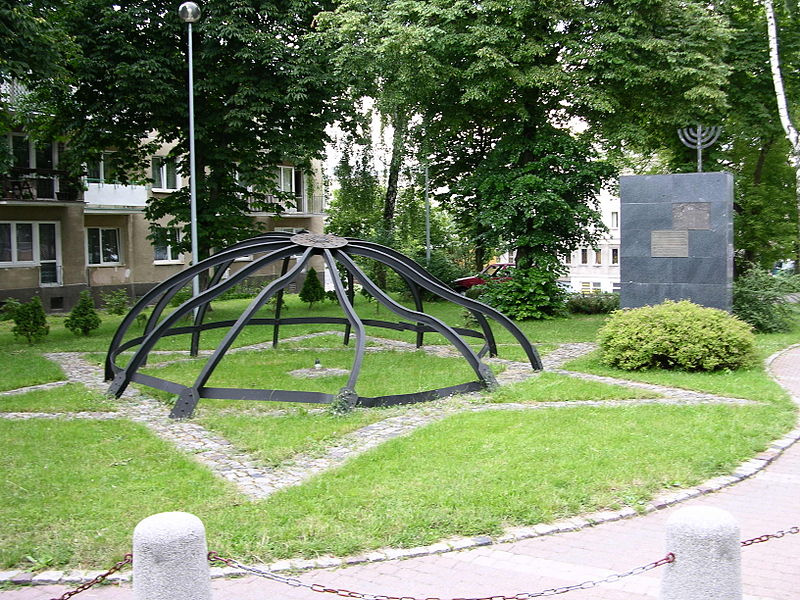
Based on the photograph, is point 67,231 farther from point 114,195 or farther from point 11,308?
point 11,308

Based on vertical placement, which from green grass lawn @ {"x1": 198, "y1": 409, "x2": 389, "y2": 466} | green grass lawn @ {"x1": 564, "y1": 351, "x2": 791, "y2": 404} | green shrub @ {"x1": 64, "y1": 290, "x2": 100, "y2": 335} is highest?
green shrub @ {"x1": 64, "y1": 290, "x2": 100, "y2": 335}

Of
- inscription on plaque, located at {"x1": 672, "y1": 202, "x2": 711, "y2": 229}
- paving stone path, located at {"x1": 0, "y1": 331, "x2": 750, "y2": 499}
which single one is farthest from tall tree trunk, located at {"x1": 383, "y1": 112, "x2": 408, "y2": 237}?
paving stone path, located at {"x1": 0, "y1": 331, "x2": 750, "y2": 499}

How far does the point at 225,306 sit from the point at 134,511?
79.6 feet

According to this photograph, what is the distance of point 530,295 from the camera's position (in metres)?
23.8

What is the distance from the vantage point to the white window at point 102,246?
34438mm

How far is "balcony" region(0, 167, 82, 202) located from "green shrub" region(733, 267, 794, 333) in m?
22.6

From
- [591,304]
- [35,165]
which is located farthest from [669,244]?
[35,165]

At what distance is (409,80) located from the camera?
826 inches

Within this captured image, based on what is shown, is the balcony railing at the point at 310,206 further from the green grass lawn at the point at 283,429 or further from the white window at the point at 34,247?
the green grass lawn at the point at 283,429

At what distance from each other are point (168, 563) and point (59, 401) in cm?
919

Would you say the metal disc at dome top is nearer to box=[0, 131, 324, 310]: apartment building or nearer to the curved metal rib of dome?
the curved metal rib of dome

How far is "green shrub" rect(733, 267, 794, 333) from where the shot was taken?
1977 centimetres

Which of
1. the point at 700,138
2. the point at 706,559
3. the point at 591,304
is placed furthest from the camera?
the point at 591,304

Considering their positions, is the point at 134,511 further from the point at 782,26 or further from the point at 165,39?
the point at 782,26
